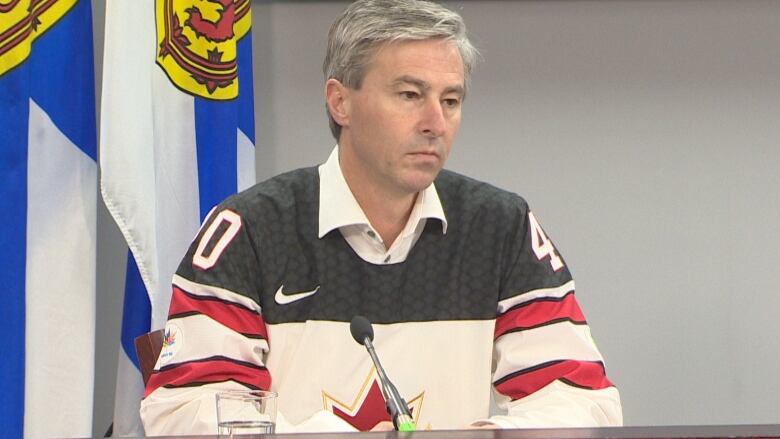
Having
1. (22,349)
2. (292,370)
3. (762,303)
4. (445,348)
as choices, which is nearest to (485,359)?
(445,348)

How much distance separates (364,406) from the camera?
80.4 inches

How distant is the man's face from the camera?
210cm

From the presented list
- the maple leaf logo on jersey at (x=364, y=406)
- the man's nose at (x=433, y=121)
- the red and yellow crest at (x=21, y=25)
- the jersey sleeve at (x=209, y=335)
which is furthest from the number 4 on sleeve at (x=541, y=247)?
the red and yellow crest at (x=21, y=25)

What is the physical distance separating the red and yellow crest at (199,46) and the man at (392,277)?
2.46 feet

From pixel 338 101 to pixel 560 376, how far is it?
28.7 inches

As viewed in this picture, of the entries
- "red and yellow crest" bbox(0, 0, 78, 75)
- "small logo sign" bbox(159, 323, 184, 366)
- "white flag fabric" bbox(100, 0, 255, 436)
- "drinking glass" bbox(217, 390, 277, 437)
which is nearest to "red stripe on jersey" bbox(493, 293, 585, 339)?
"small logo sign" bbox(159, 323, 184, 366)

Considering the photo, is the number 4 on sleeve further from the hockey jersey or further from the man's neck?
the man's neck

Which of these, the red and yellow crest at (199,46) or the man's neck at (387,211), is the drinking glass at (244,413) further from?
the red and yellow crest at (199,46)

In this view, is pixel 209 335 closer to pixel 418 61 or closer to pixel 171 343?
pixel 171 343

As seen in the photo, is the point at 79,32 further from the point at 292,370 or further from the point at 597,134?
the point at 597,134

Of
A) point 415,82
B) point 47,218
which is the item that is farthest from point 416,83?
point 47,218

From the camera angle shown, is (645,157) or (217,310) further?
(645,157)

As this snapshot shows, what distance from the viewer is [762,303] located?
128 inches

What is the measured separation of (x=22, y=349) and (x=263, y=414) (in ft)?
4.87
